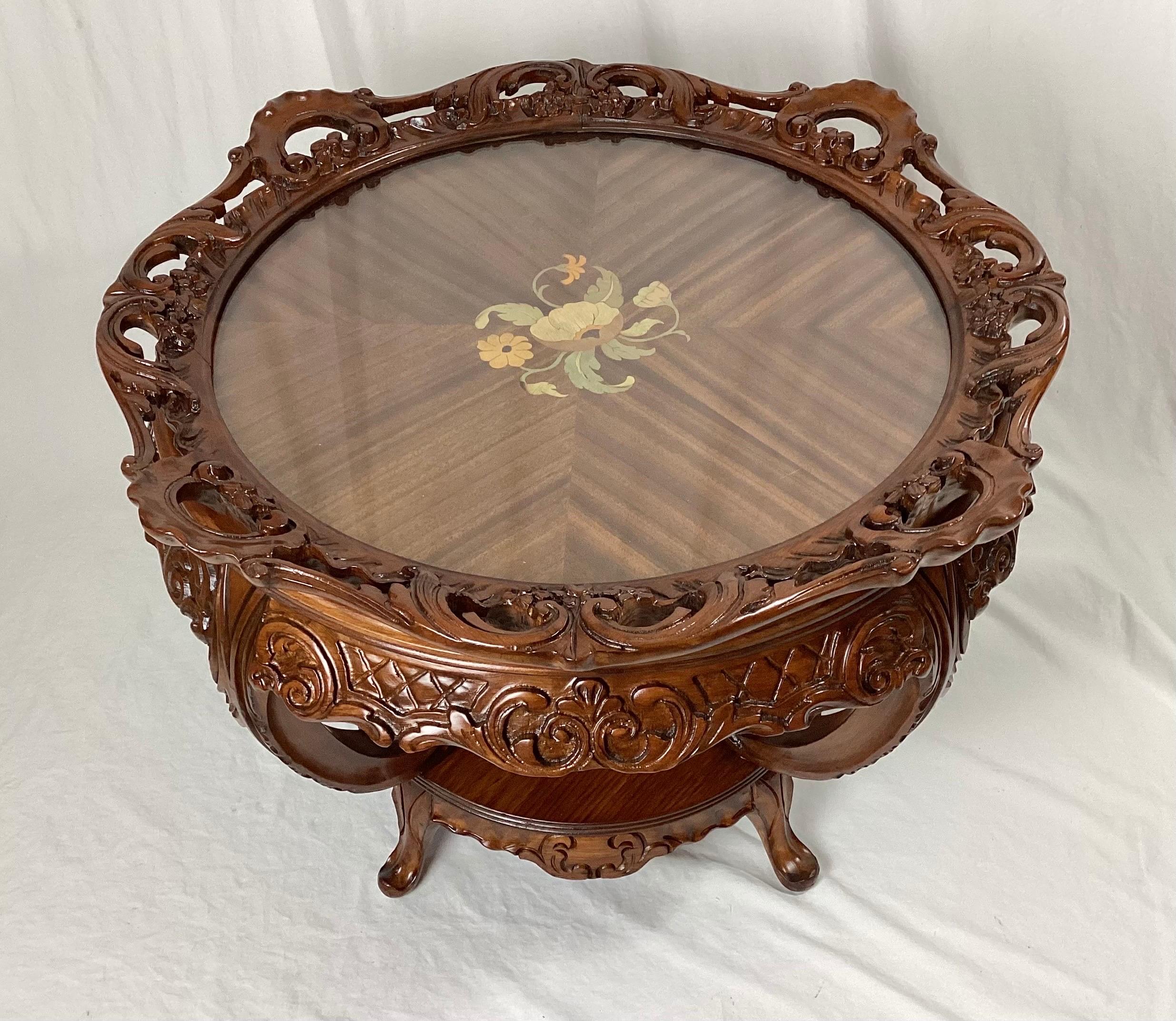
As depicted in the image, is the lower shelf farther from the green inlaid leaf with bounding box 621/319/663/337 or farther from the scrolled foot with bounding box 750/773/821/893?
the green inlaid leaf with bounding box 621/319/663/337

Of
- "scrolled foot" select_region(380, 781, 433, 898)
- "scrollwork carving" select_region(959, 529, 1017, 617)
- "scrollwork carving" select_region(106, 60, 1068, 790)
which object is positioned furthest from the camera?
"scrolled foot" select_region(380, 781, 433, 898)

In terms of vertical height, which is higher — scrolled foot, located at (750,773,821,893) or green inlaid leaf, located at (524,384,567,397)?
green inlaid leaf, located at (524,384,567,397)

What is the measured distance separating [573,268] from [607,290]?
0.20 ft

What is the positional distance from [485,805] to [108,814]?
0.55 metres

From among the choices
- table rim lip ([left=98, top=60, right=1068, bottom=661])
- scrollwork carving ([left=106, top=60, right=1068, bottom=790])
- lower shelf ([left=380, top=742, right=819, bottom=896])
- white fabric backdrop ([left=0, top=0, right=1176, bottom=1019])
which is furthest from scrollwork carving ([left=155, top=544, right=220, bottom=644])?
white fabric backdrop ([left=0, top=0, right=1176, bottom=1019])

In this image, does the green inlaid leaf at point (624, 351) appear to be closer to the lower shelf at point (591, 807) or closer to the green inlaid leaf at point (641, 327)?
the green inlaid leaf at point (641, 327)

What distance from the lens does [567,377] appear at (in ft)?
4.89

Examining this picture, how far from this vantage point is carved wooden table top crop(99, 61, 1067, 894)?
1.26 m

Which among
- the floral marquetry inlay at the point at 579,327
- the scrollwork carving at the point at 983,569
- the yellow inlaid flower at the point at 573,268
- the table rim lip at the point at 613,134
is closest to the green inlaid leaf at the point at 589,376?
the floral marquetry inlay at the point at 579,327

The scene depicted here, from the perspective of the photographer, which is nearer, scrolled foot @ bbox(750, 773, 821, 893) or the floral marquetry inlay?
Answer: the floral marquetry inlay

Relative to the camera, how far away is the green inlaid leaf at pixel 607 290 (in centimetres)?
158

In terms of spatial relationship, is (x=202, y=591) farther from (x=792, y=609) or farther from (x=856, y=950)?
(x=856, y=950)

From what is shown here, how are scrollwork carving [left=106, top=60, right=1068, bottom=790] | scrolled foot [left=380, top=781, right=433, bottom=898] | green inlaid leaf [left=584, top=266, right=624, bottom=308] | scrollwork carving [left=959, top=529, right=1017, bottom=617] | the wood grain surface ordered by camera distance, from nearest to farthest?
1. scrollwork carving [left=106, top=60, right=1068, bottom=790]
2. the wood grain surface
3. scrollwork carving [left=959, top=529, right=1017, bottom=617]
4. green inlaid leaf [left=584, top=266, right=624, bottom=308]
5. scrolled foot [left=380, top=781, right=433, bottom=898]

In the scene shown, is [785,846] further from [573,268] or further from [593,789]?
[573,268]
